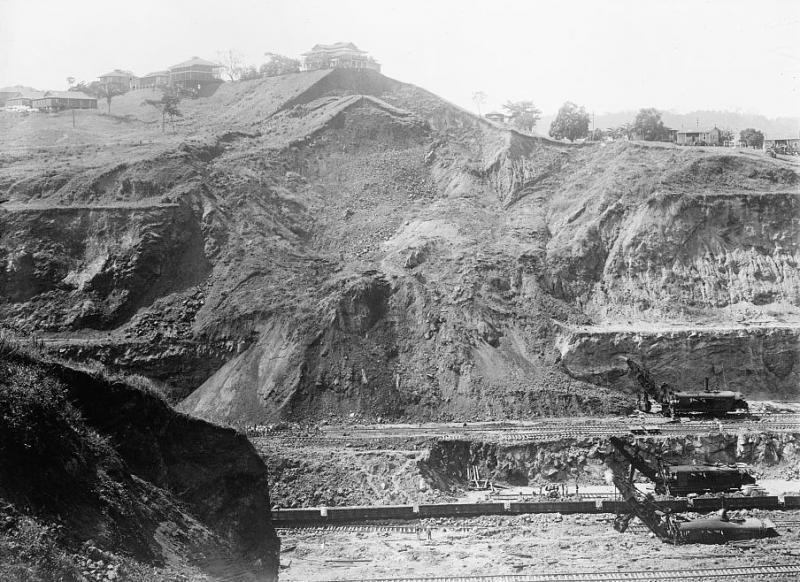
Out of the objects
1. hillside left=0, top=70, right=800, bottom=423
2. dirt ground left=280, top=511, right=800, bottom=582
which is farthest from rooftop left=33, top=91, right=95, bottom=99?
dirt ground left=280, top=511, right=800, bottom=582

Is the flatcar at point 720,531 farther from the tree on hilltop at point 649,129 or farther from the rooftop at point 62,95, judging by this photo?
the rooftop at point 62,95

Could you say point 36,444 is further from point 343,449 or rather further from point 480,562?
point 343,449

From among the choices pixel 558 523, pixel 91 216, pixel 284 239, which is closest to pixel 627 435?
pixel 558 523

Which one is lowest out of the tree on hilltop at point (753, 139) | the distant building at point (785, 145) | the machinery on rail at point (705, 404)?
the machinery on rail at point (705, 404)

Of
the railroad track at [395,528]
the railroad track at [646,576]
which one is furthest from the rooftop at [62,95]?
the railroad track at [646,576]

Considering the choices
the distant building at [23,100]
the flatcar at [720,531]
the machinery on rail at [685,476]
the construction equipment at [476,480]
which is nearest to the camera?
the flatcar at [720,531]

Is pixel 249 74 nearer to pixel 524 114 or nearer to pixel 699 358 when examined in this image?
pixel 524 114
